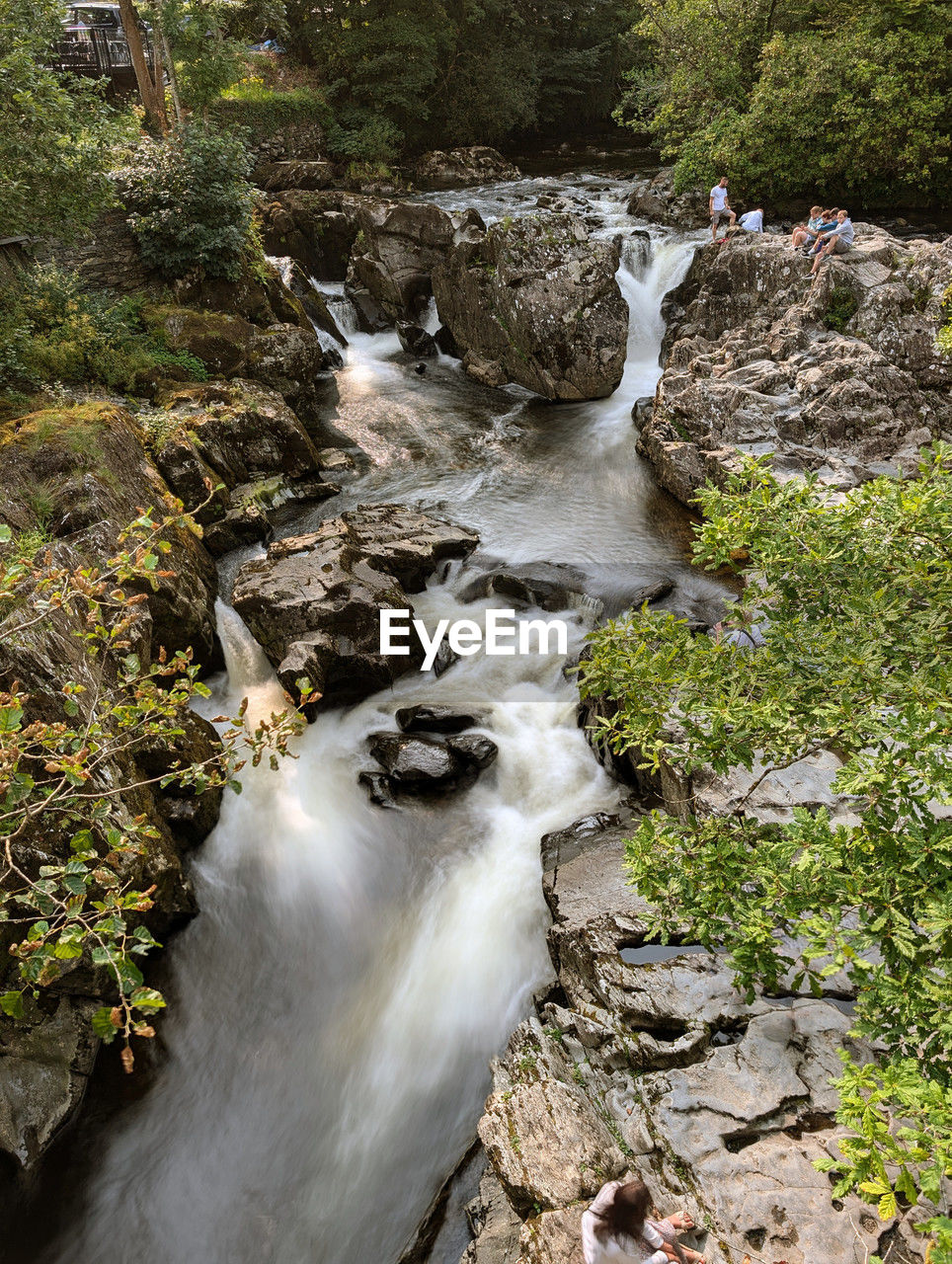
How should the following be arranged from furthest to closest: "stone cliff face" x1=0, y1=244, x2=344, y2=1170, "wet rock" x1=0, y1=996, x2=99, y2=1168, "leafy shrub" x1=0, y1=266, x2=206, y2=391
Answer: "leafy shrub" x1=0, y1=266, x2=206, y2=391
"stone cliff face" x1=0, y1=244, x2=344, y2=1170
"wet rock" x1=0, y1=996, x2=99, y2=1168

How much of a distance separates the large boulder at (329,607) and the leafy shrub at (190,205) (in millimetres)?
7705

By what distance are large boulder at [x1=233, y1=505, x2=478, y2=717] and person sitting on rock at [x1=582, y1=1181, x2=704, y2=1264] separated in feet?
20.0

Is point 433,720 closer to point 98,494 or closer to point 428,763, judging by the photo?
point 428,763

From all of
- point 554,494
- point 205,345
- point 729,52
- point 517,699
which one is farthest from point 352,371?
point 729,52

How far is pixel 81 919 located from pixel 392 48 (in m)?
30.9

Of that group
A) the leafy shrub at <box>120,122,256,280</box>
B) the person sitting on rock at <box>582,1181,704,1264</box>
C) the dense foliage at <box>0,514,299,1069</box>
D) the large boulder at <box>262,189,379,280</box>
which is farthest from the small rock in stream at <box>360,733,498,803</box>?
the large boulder at <box>262,189,379,280</box>

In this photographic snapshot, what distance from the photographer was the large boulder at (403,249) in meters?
18.3

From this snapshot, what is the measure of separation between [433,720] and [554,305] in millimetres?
10614

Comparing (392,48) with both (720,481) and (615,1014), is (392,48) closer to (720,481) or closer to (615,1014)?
(720,481)

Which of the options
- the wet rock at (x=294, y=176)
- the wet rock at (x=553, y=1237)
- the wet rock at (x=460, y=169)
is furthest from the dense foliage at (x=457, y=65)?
the wet rock at (x=553, y=1237)

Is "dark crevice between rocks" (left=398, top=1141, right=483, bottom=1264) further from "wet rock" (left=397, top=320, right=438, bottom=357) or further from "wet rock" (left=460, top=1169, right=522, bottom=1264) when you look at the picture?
"wet rock" (left=397, top=320, right=438, bottom=357)

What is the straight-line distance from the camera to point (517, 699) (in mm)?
9594

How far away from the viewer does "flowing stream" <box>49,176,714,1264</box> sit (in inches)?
225

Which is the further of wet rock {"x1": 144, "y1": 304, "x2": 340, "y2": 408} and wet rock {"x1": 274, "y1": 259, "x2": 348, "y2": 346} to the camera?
wet rock {"x1": 274, "y1": 259, "x2": 348, "y2": 346}
